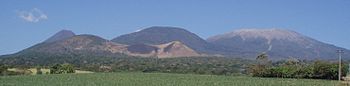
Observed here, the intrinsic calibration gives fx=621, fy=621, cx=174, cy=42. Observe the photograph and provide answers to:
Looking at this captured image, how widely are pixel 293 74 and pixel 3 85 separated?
36.7 metres

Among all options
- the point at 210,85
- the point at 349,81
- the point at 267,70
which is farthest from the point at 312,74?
the point at 349,81

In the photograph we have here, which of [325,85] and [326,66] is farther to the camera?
[326,66]

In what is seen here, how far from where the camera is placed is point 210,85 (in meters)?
44.2

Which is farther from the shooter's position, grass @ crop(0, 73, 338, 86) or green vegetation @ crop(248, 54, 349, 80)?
green vegetation @ crop(248, 54, 349, 80)

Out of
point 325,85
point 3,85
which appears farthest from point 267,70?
point 3,85

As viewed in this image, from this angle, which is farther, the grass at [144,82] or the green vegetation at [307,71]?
the green vegetation at [307,71]

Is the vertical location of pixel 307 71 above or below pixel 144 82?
above

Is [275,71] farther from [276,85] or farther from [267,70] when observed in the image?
[276,85]

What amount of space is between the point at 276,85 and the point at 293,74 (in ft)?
78.8

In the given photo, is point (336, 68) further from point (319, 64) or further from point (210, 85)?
point (210, 85)

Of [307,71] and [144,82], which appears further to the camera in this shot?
[307,71]

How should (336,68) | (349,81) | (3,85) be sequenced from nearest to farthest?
1. (349,81)
2. (3,85)
3. (336,68)

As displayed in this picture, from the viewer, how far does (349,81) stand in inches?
1195

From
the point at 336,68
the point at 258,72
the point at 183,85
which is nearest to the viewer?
→ the point at 183,85
